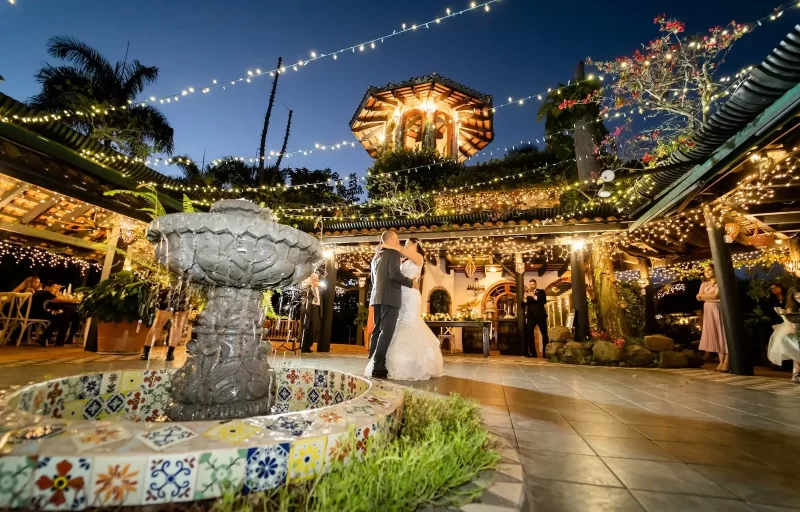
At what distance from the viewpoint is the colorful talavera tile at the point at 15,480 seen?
1.03 meters

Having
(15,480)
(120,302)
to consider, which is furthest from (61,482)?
(120,302)

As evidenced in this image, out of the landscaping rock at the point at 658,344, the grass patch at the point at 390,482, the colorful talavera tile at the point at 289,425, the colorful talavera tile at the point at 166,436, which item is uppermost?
the landscaping rock at the point at 658,344

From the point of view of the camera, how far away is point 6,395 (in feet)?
5.51

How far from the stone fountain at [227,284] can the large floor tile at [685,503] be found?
221 centimetres

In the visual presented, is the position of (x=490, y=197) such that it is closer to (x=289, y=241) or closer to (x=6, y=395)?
(x=289, y=241)

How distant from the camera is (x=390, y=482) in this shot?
136 centimetres

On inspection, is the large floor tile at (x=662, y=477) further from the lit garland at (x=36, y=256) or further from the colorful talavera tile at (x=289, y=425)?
the lit garland at (x=36, y=256)

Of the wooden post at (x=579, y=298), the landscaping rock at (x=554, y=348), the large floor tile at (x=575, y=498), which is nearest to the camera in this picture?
the large floor tile at (x=575, y=498)

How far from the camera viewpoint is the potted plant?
617cm

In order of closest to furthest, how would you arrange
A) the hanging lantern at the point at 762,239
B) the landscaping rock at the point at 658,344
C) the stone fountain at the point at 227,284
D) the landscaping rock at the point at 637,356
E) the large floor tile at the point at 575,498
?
the large floor tile at the point at 575,498 → the stone fountain at the point at 227,284 → the landscaping rock at the point at 637,356 → the landscaping rock at the point at 658,344 → the hanging lantern at the point at 762,239

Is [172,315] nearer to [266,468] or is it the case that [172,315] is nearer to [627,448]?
[266,468]

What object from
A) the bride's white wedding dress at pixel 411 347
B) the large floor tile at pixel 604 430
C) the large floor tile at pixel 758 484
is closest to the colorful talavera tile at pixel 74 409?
the bride's white wedding dress at pixel 411 347

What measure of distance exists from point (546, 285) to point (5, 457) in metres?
15.7

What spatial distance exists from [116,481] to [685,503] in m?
2.20
